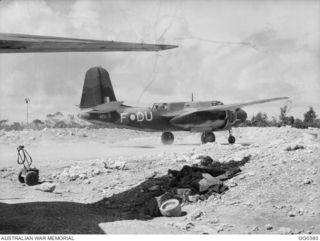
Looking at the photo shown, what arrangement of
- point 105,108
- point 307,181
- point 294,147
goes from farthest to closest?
point 105,108 → point 294,147 → point 307,181

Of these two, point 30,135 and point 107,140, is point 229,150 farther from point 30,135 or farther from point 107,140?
point 30,135

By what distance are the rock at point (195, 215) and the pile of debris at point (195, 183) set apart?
0.93 feet

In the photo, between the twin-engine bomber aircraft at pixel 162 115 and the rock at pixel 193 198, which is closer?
the rock at pixel 193 198

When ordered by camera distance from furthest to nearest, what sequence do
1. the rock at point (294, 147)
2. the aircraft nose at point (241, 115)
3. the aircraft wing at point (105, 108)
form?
1. the aircraft nose at point (241, 115)
2. the aircraft wing at point (105, 108)
3. the rock at point (294, 147)

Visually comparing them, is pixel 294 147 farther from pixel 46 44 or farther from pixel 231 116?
pixel 231 116

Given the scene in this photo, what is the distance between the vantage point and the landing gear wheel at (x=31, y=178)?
1020 centimetres

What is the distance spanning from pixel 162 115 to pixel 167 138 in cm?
117

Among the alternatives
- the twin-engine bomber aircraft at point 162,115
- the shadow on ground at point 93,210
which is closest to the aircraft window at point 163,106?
the twin-engine bomber aircraft at point 162,115

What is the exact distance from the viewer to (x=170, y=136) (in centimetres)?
2031

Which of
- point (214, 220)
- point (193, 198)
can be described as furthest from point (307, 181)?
point (193, 198)

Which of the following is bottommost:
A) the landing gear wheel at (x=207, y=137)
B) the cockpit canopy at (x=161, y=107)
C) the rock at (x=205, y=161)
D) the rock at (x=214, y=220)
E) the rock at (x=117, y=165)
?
the rock at (x=214, y=220)

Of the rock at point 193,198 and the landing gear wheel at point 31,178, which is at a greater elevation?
the landing gear wheel at point 31,178

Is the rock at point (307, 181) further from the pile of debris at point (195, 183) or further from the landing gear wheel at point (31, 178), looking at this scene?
the landing gear wheel at point (31, 178)

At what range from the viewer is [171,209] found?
331 inches
